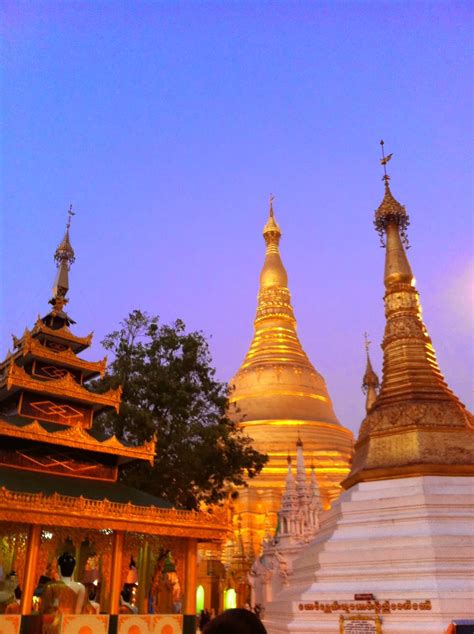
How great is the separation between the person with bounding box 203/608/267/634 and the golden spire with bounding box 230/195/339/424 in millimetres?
32612

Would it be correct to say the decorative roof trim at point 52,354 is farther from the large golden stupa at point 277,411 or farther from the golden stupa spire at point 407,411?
the large golden stupa at point 277,411

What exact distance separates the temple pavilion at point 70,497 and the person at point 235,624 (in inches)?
324

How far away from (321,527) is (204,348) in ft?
21.5

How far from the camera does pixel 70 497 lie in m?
9.80

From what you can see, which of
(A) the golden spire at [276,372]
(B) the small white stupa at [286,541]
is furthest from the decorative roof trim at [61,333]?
(A) the golden spire at [276,372]

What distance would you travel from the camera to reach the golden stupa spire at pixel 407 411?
44.9ft

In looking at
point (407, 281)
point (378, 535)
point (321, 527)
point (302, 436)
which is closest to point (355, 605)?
point (378, 535)

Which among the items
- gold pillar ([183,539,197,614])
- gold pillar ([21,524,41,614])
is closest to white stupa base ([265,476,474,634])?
gold pillar ([183,539,197,614])

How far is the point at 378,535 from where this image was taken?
488 inches

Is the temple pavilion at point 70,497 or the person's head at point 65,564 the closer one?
the person's head at point 65,564

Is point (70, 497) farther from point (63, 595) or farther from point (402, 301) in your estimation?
point (402, 301)

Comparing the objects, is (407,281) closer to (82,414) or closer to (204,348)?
(204,348)

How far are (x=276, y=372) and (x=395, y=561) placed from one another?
26.2 m

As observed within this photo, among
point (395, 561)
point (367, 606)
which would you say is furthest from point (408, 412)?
point (367, 606)
